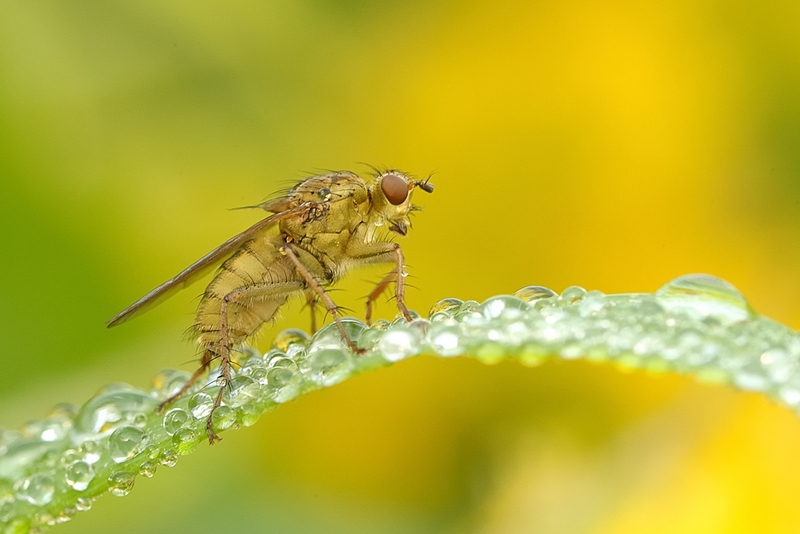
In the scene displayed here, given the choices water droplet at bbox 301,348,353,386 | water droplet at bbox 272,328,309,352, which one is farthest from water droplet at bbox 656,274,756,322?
water droplet at bbox 272,328,309,352

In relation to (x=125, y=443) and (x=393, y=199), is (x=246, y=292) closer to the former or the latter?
(x=393, y=199)

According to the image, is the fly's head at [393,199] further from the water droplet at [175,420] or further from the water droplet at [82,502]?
the water droplet at [82,502]

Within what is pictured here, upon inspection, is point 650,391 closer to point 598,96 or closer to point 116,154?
point 598,96

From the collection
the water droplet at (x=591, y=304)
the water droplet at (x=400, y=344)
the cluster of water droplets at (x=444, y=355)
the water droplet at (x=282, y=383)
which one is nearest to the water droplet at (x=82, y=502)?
the cluster of water droplets at (x=444, y=355)

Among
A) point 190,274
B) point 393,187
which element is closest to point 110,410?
point 190,274

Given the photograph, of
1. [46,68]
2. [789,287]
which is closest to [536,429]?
[789,287]

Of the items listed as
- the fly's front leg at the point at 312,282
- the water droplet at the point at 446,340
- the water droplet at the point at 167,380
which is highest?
the fly's front leg at the point at 312,282
